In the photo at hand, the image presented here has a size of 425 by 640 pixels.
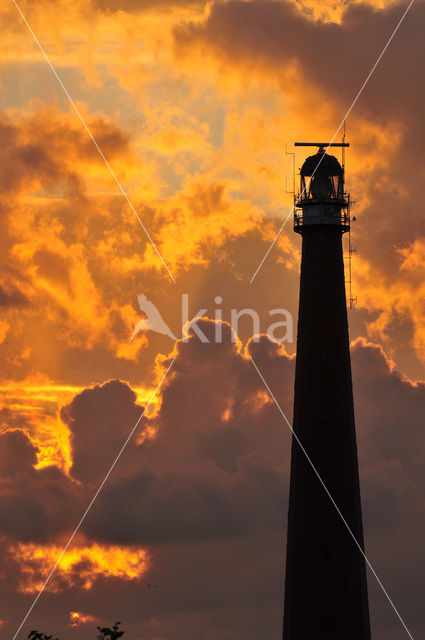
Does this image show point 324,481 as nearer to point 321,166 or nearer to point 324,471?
point 324,471

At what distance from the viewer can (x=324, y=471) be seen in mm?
85438

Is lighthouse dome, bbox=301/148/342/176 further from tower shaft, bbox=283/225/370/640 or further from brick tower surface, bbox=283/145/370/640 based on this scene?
tower shaft, bbox=283/225/370/640

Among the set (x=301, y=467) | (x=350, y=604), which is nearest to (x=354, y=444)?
(x=301, y=467)

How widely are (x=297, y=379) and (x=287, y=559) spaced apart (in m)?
11.0

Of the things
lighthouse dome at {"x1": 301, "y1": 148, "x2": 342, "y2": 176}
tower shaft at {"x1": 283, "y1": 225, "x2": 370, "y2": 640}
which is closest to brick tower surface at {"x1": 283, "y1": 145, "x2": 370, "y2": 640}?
tower shaft at {"x1": 283, "y1": 225, "x2": 370, "y2": 640}

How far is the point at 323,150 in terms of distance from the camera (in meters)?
91.9

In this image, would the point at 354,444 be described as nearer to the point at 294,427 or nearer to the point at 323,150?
the point at 294,427

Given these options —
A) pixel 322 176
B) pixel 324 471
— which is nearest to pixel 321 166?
pixel 322 176

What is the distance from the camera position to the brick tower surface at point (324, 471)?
277 feet

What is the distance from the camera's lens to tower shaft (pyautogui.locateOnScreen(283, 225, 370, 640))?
8438cm

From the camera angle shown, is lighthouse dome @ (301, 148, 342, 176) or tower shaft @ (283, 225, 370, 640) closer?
tower shaft @ (283, 225, 370, 640)

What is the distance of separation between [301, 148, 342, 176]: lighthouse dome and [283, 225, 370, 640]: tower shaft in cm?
602

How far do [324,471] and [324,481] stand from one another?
1.97 feet

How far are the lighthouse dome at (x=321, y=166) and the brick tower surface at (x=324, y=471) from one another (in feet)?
13.3
